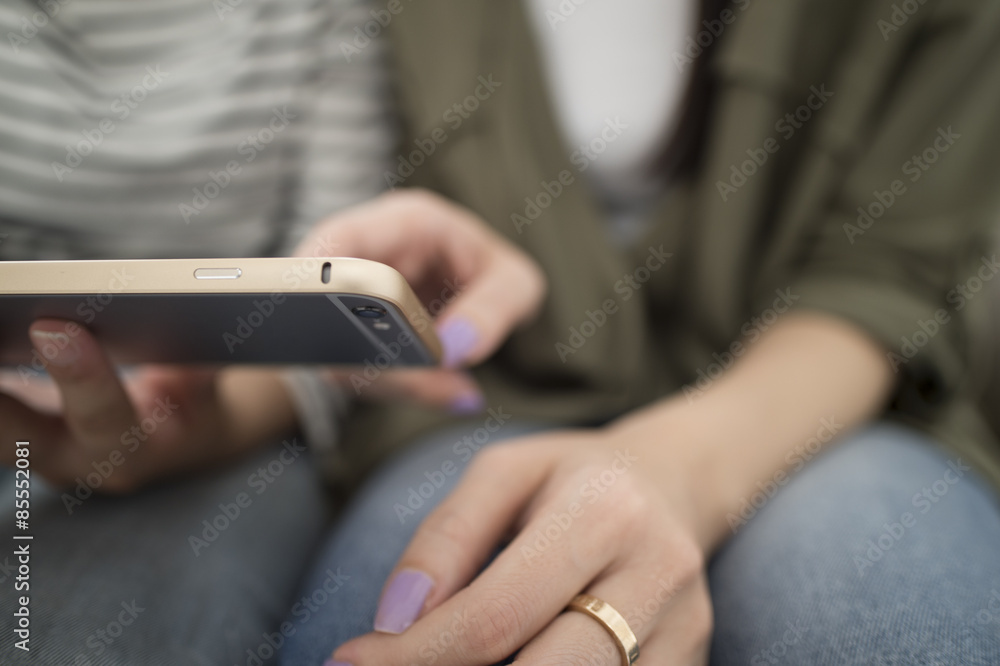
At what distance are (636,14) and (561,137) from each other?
7.8 inches

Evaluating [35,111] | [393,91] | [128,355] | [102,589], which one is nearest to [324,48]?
[393,91]

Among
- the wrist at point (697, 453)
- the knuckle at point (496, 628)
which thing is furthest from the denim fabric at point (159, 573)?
the wrist at point (697, 453)

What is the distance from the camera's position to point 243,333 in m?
0.39

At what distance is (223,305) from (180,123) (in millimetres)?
416

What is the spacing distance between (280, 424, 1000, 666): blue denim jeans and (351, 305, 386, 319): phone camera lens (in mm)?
231

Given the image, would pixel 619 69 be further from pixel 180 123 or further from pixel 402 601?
pixel 402 601

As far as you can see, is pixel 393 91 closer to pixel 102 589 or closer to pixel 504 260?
pixel 504 260

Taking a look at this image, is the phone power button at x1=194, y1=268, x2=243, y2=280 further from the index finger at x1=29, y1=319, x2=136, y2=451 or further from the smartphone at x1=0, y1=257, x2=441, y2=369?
the index finger at x1=29, y1=319, x2=136, y2=451

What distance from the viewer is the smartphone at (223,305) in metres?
0.29

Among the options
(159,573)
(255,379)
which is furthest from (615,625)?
(255,379)

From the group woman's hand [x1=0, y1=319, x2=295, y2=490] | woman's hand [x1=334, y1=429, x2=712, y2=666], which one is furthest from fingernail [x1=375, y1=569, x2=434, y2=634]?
woman's hand [x1=0, y1=319, x2=295, y2=490]

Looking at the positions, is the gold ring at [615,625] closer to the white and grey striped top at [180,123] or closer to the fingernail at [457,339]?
the fingernail at [457,339]

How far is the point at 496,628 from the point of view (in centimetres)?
33

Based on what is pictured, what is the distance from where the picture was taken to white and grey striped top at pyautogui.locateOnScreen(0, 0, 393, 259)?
55 centimetres
